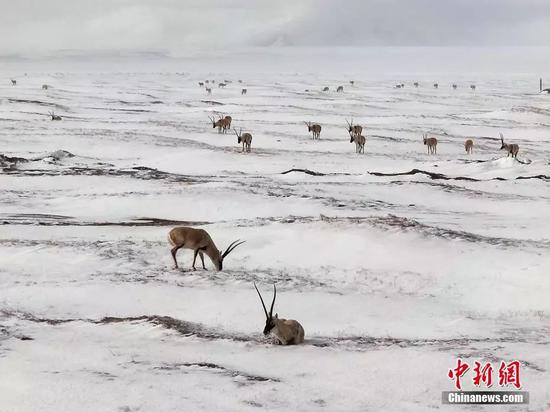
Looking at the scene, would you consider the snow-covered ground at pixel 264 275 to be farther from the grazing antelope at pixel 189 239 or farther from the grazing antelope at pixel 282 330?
the grazing antelope at pixel 189 239

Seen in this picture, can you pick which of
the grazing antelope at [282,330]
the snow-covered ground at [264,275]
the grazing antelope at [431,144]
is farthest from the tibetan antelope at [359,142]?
the grazing antelope at [282,330]

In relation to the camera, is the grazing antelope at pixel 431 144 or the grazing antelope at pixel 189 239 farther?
the grazing antelope at pixel 431 144

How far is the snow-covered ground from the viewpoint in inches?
342

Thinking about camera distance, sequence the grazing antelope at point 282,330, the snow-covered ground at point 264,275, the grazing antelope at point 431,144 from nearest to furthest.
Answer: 1. the snow-covered ground at point 264,275
2. the grazing antelope at point 282,330
3. the grazing antelope at point 431,144

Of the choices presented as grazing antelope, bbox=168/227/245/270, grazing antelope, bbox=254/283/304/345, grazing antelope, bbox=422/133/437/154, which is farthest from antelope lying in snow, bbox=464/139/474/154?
grazing antelope, bbox=254/283/304/345

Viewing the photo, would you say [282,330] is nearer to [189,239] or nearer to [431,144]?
[189,239]

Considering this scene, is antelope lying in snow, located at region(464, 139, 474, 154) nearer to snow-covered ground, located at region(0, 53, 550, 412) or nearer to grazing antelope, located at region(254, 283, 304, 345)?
snow-covered ground, located at region(0, 53, 550, 412)

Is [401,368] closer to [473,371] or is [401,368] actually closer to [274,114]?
[473,371]

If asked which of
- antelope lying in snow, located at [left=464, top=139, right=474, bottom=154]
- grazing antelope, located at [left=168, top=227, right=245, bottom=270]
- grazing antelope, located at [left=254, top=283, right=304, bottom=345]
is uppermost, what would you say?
antelope lying in snow, located at [left=464, top=139, right=474, bottom=154]

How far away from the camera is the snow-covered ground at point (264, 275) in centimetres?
868

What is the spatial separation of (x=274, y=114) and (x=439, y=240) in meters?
34.9

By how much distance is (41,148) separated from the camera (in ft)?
115

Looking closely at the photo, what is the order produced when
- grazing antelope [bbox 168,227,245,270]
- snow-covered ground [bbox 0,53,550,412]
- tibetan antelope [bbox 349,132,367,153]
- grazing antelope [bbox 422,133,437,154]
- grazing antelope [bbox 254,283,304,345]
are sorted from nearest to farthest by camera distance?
snow-covered ground [bbox 0,53,550,412], grazing antelope [bbox 254,283,304,345], grazing antelope [bbox 168,227,245,270], tibetan antelope [bbox 349,132,367,153], grazing antelope [bbox 422,133,437,154]

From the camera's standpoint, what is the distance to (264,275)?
594 inches
